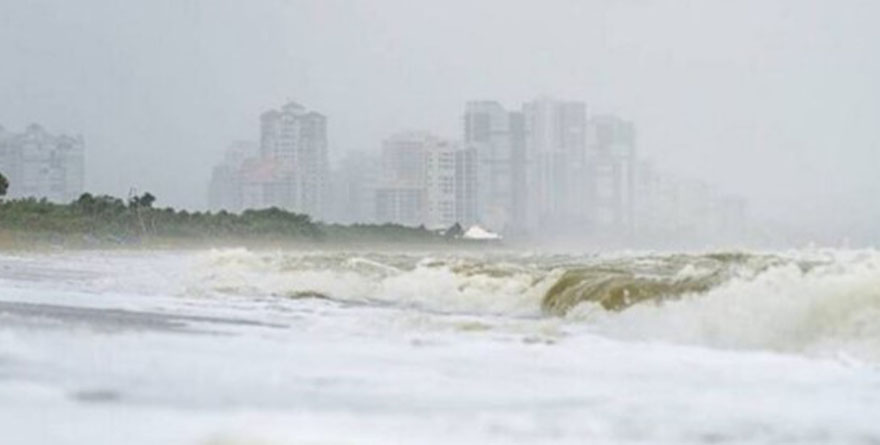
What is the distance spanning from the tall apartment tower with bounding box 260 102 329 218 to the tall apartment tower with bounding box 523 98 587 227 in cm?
1663

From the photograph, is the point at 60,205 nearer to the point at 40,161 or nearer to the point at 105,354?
the point at 40,161

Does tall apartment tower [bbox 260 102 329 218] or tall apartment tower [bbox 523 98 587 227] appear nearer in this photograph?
tall apartment tower [bbox 523 98 587 227]

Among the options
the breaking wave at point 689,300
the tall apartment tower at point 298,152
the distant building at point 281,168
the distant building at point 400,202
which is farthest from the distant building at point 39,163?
the breaking wave at point 689,300

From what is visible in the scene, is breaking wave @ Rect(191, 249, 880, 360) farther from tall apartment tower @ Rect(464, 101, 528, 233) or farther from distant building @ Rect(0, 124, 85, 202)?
distant building @ Rect(0, 124, 85, 202)

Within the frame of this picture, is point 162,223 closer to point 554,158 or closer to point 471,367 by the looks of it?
point 554,158

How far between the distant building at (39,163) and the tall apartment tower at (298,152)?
1521 cm

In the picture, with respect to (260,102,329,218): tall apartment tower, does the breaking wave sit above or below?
below

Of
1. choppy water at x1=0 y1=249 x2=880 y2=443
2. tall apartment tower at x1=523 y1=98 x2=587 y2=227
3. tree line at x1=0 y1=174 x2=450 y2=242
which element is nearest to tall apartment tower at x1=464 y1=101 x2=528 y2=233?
tall apartment tower at x1=523 y1=98 x2=587 y2=227

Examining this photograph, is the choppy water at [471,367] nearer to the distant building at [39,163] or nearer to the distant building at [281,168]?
the distant building at [281,168]

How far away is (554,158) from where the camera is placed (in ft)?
295

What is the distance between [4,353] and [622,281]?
199 inches

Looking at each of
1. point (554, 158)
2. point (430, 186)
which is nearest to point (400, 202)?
point (430, 186)

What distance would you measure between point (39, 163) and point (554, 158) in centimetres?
3924

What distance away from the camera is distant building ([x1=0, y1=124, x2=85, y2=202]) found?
3578 inches
